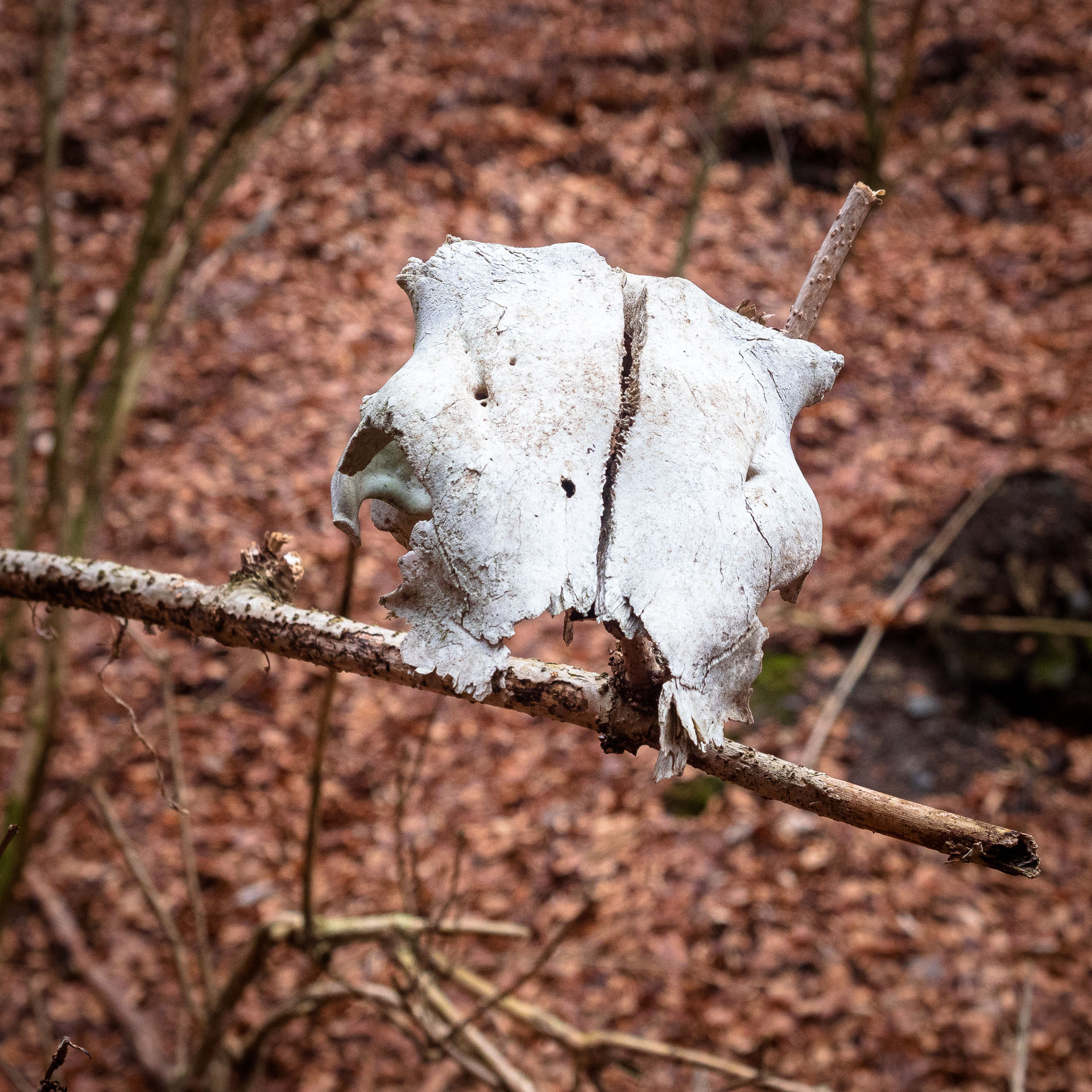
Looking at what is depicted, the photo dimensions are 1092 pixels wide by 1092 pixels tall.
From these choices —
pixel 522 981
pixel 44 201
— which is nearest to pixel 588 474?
pixel 522 981

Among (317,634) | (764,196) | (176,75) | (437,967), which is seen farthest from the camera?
(764,196)

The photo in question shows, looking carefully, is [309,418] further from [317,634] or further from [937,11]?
[937,11]

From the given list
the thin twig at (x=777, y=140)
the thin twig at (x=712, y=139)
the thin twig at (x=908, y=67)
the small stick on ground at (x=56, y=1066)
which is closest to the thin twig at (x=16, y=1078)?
the small stick on ground at (x=56, y=1066)

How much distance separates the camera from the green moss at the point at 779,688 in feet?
12.5

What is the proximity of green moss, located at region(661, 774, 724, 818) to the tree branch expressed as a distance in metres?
2.94

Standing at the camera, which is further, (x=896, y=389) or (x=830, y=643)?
(x=896, y=389)

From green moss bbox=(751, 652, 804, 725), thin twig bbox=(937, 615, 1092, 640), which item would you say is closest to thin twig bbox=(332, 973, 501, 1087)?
green moss bbox=(751, 652, 804, 725)

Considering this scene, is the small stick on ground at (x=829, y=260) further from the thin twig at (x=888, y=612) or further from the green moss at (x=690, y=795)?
the green moss at (x=690, y=795)

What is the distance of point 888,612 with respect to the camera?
12.9ft

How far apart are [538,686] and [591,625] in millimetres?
3409

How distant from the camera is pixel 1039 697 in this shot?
3707 mm

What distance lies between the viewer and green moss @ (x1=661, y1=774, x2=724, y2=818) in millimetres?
3652

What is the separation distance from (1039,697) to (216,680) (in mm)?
3625

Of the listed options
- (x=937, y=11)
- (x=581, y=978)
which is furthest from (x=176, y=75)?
(x=937, y=11)
